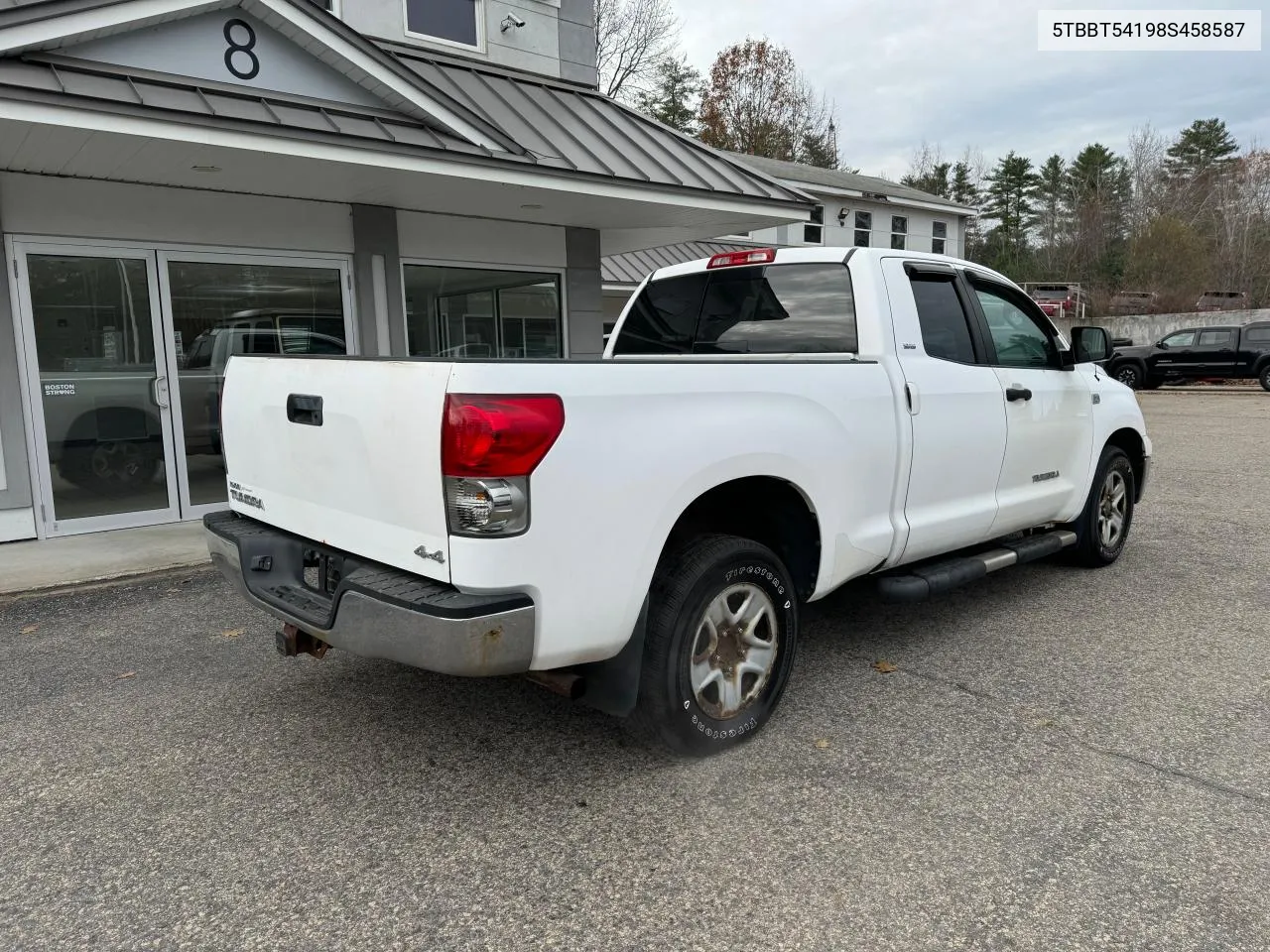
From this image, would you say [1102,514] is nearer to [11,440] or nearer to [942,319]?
[942,319]

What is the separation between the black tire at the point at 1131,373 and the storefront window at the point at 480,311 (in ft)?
69.0

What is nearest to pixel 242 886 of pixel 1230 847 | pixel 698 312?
pixel 1230 847

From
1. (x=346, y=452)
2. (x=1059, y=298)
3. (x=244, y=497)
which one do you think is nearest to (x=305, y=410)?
(x=346, y=452)

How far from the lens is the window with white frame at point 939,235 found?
114 ft

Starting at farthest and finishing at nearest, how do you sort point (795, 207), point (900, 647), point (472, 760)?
point (795, 207) → point (900, 647) → point (472, 760)

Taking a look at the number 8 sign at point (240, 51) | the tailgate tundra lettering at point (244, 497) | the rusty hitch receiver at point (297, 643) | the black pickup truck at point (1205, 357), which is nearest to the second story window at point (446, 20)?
the number 8 sign at point (240, 51)

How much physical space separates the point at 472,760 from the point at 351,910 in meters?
0.90

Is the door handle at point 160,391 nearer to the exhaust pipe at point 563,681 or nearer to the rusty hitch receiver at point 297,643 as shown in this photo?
the rusty hitch receiver at point 297,643

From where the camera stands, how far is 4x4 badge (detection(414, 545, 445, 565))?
262cm

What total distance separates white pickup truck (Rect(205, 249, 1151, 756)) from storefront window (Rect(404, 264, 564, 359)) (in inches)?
189

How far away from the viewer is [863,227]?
1249 inches

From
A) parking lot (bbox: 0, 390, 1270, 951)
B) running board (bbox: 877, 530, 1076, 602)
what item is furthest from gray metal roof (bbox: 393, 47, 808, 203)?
parking lot (bbox: 0, 390, 1270, 951)

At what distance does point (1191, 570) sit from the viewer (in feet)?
19.5

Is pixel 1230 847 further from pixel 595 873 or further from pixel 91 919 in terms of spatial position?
pixel 91 919
